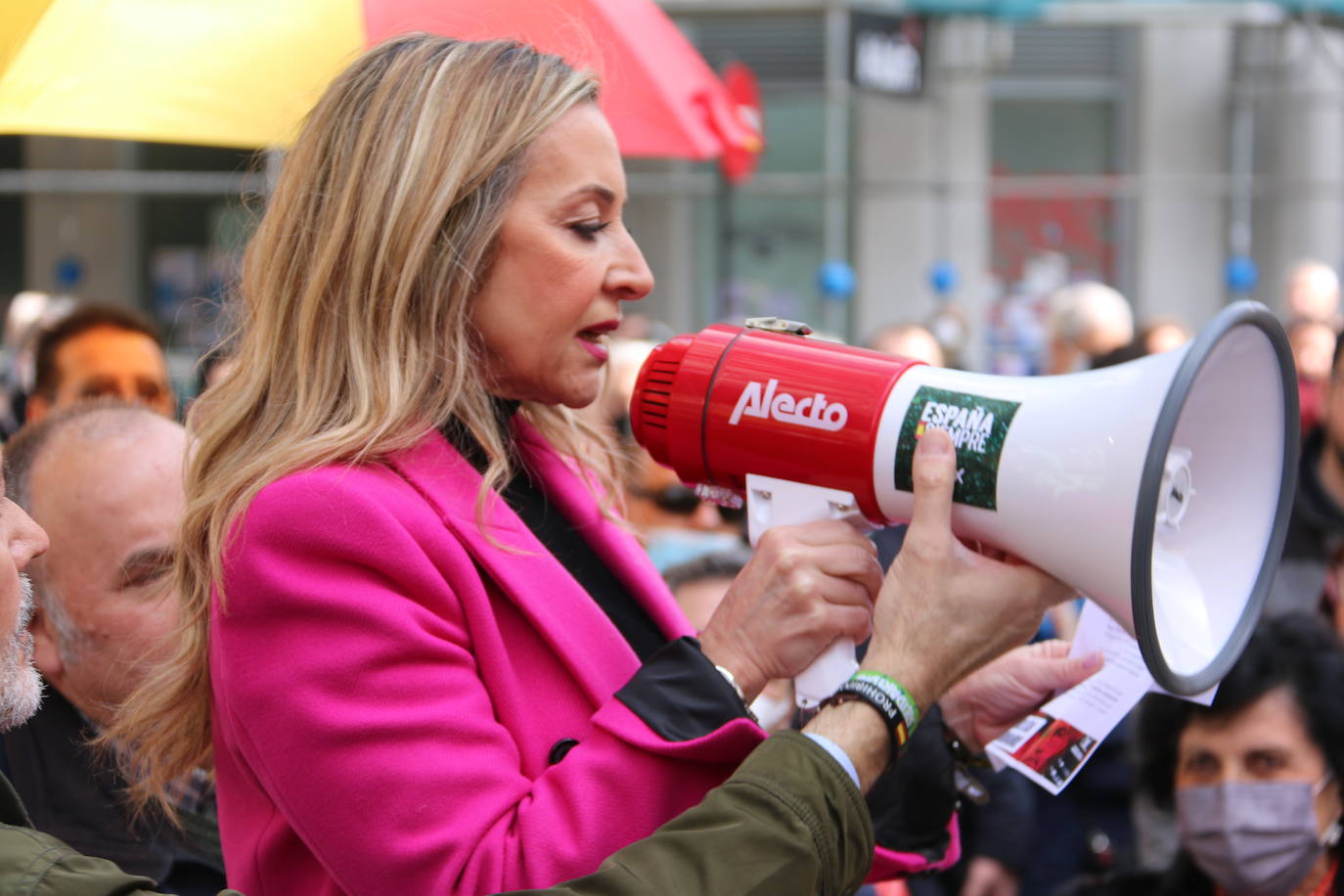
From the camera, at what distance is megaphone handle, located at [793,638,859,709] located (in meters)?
1.77

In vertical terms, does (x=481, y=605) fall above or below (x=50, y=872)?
above

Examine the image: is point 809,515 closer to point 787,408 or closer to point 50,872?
point 787,408

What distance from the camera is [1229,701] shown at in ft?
10.2

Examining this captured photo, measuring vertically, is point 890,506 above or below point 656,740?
above

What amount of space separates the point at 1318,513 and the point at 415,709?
345cm

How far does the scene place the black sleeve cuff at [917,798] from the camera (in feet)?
7.04

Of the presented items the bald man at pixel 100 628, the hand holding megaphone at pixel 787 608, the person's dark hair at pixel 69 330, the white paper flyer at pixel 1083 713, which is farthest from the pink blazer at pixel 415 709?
the person's dark hair at pixel 69 330

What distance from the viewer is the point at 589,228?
6.14 feet

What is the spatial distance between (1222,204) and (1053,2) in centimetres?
234

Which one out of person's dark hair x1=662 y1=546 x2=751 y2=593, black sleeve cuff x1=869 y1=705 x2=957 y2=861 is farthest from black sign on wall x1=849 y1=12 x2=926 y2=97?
black sleeve cuff x1=869 y1=705 x2=957 y2=861

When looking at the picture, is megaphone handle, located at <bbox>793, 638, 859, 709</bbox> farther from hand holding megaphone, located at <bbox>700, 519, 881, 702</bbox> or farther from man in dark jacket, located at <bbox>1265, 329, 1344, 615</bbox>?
man in dark jacket, located at <bbox>1265, 329, 1344, 615</bbox>

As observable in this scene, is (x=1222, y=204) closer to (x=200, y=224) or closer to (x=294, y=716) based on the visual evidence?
(x=200, y=224)

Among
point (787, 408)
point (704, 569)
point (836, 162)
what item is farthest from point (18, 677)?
point (836, 162)

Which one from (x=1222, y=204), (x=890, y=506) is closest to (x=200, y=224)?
(x=1222, y=204)
